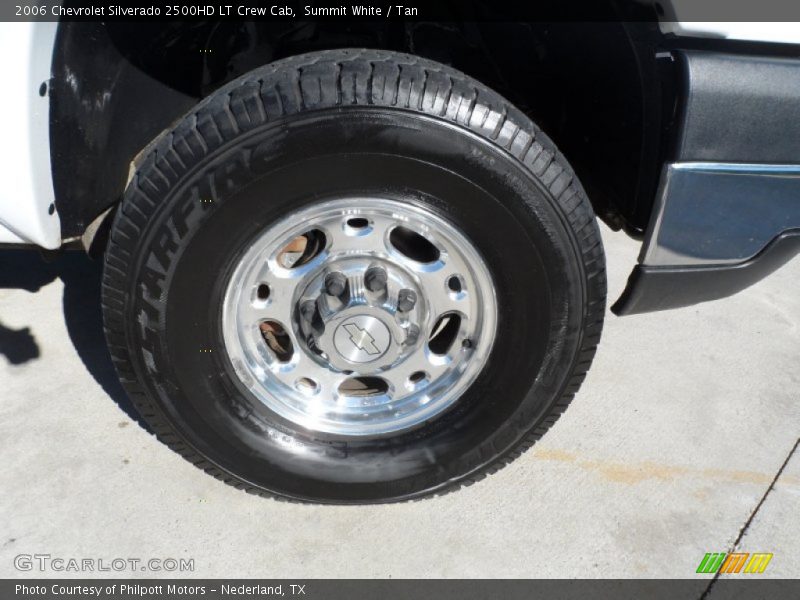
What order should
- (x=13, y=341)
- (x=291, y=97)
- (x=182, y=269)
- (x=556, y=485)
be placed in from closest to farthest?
(x=291, y=97) < (x=182, y=269) < (x=556, y=485) < (x=13, y=341)

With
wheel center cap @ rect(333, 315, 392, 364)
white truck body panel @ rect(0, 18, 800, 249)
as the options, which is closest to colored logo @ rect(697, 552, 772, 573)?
wheel center cap @ rect(333, 315, 392, 364)

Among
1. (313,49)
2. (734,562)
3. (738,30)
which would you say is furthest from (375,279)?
(734,562)

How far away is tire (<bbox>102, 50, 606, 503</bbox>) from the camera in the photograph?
6.12 ft

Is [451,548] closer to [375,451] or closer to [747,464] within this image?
[375,451]

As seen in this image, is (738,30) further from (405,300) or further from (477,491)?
(477,491)

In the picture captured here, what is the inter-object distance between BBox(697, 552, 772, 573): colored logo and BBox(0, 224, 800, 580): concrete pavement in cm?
2

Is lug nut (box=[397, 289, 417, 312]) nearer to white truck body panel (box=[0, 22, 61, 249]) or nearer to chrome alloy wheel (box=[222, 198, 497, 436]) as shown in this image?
chrome alloy wheel (box=[222, 198, 497, 436])

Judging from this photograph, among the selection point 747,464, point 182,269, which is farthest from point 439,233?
point 747,464

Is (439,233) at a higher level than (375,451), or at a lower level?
higher

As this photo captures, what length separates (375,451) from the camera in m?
2.27

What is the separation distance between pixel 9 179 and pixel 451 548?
1580mm

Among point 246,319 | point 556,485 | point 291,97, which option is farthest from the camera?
point 556,485

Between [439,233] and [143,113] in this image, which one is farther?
[143,113]

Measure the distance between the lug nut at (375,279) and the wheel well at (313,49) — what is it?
2.45ft
